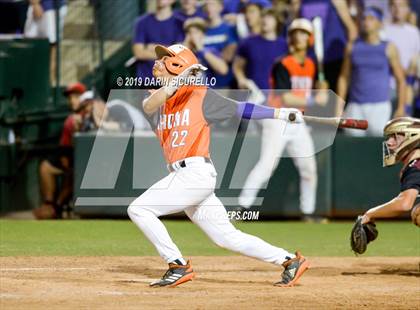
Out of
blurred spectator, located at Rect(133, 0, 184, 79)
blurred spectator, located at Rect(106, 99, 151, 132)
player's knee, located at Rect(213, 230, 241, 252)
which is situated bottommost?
blurred spectator, located at Rect(106, 99, 151, 132)

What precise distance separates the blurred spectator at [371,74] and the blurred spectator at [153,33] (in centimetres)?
246

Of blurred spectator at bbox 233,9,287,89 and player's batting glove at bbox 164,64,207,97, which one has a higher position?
player's batting glove at bbox 164,64,207,97

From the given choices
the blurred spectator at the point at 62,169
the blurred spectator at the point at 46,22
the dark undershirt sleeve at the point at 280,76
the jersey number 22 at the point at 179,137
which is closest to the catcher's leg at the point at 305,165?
the dark undershirt sleeve at the point at 280,76

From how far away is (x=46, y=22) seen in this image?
15.6 meters

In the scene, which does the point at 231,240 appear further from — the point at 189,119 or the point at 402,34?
the point at 402,34

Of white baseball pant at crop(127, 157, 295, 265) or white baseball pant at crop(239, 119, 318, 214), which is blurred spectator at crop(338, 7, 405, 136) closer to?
white baseball pant at crop(239, 119, 318, 214)

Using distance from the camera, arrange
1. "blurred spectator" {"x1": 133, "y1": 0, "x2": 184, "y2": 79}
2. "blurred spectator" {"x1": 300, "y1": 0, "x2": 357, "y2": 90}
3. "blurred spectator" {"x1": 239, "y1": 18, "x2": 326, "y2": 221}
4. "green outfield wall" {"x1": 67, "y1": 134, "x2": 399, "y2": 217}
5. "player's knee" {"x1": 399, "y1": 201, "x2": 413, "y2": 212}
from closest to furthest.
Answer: "player's knee" {"x1": 399, "y1": 201, "x2": 413, "y2": 212} < "blurred spectator" {"x1": 239, "y1": 18, "x2": 326, "y2": 221} < "green outfield wall" {"x1": 67, "y1": 134, "x2": 399, "y2": 217} < "blurred spectator" {"x1": 133, "y1": 0, "x2": 184, "y2": 79} < "blurred spectator" {"x1": 300, "y1": 0, "x2": 357, "y2": 90}

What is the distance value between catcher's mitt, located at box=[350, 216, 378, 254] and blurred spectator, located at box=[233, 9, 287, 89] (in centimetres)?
551

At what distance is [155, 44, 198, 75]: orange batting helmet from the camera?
25.7ft

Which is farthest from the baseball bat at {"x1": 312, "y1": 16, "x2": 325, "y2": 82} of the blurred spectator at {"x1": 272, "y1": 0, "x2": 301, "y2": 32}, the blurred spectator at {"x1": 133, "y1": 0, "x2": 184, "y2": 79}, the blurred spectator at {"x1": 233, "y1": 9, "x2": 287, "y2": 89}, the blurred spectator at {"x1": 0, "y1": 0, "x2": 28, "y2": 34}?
the blurred spectator at {"x1": 0, "y1": 0, "x2": 28, "y2": 34}

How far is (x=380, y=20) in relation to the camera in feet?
47.6

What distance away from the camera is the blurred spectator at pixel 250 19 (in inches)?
563

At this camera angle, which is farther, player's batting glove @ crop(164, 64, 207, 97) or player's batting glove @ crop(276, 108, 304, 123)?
player's batting glove @ crop(276, 108, 304, 123)

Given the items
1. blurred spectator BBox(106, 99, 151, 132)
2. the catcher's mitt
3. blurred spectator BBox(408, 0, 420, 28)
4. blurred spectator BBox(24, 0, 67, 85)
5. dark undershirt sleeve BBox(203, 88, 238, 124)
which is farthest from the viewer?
blurred spectator BBox(24, 0, 67, 85)
